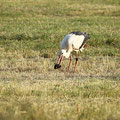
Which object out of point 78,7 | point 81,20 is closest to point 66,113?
point 81,20

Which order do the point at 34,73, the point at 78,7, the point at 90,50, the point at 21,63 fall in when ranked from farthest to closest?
the point at 78,7 < the point at 90,50 < the point at 21,63 < the point at 34,73

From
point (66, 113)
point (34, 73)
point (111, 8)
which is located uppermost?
point (66, 113)

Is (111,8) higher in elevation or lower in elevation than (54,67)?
lower

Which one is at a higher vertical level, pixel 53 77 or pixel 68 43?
pixel 68 43

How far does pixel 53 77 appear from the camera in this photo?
1109cm

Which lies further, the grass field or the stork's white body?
the stork's white body

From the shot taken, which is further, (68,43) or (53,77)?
(68,43)

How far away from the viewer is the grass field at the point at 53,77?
6.32m

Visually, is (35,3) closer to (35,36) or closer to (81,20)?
(81,20)

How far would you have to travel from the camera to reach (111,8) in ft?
118

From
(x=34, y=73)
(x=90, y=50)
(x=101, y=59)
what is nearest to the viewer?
(x=34, y=73)

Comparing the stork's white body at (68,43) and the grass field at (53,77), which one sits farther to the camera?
the stork's white body at (68,43)

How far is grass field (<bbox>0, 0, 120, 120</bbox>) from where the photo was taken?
249 inches

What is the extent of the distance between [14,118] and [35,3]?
1295 inches
